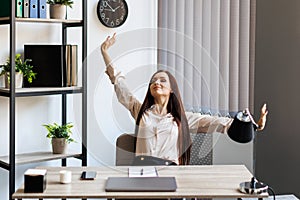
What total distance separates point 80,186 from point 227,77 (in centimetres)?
178

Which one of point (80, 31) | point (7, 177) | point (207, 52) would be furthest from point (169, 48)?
point (7, 177)

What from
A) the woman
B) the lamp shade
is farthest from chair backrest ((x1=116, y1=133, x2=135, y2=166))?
the lamp shade

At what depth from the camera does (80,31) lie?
12.7 ft

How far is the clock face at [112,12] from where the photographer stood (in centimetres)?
397

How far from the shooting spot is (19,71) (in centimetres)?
333

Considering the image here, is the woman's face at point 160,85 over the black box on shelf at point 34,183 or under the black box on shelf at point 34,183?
over

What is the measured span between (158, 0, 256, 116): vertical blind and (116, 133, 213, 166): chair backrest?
252 mm

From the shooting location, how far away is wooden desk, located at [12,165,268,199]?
233 cm

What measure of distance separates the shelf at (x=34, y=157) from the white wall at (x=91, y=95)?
95 mm

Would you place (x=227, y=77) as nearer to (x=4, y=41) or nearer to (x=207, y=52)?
(x=207, y=52)

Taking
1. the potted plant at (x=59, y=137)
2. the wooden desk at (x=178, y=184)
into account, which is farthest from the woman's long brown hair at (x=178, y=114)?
the potted plant at (x=59, y=137)

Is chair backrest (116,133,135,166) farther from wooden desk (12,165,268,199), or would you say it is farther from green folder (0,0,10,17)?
green folder (0,0,10,17)

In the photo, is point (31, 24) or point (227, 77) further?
point (227, 77)

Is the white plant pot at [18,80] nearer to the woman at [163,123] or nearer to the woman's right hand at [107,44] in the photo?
the woman's right hand at [107,44]
